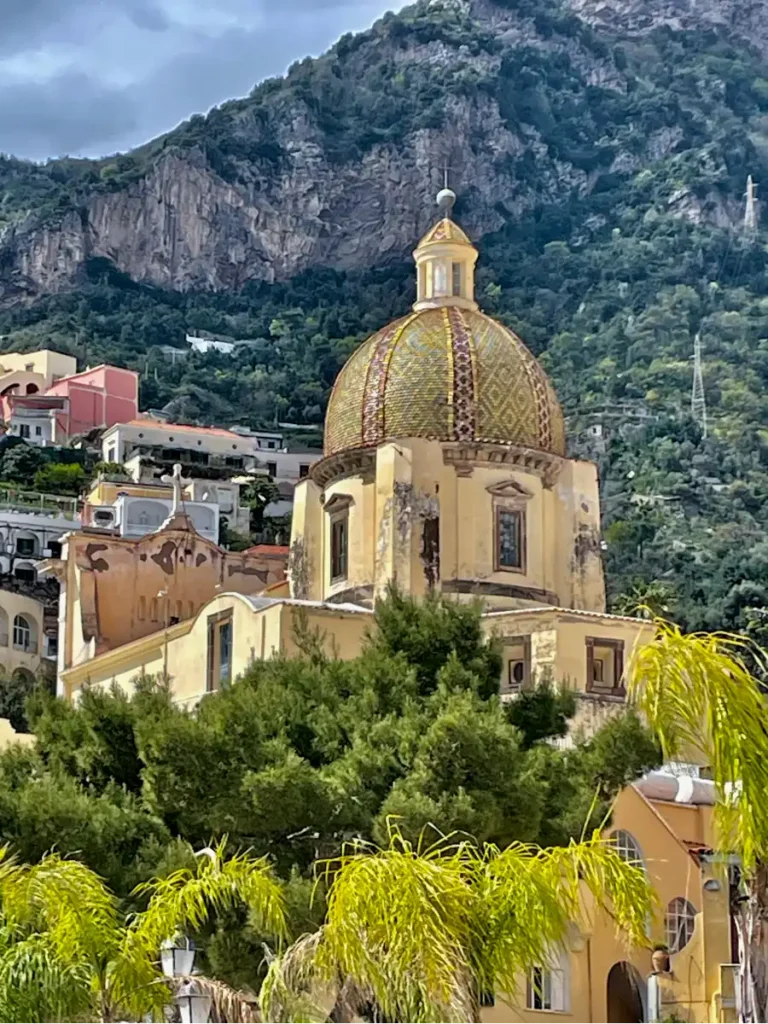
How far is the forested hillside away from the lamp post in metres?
92.8

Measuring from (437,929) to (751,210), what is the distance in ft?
449

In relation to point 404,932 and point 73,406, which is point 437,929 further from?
point 73,406

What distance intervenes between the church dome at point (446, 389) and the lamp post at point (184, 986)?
62.4ft

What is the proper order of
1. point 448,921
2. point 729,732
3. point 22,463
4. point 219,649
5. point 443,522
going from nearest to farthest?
1. point 729,732
2. point 448,921
3. point 219,649
4. point 443,522
5. point 22,463

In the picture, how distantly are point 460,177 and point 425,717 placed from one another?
129 metres

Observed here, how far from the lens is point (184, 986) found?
64.6 feet

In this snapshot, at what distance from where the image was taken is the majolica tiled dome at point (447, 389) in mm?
39469

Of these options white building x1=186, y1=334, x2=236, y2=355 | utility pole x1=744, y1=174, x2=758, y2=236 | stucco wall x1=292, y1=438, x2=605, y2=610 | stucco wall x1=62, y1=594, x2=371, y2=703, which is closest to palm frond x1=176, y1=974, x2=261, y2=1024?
stucco wall x1=62, y1=594, x2=371, y2=703

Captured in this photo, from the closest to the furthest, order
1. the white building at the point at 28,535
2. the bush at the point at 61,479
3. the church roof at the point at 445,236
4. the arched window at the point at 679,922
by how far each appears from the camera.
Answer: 1. the arched window at the point at 679,922
2. the church roof at the point at 445,236
3. the white building at the point at 28,535
4. the bush at the point at 61,479

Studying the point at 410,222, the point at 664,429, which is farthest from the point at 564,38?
the point at 664,429

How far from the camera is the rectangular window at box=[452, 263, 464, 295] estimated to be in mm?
41531

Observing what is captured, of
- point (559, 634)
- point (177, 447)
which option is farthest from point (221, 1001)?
point (177, 447)

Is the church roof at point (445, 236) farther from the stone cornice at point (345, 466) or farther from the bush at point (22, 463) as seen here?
the bush at point (22, 463)

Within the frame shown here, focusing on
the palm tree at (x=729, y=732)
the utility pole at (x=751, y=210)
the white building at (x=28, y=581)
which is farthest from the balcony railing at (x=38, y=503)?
the palm tree at (x=729, y=732)
